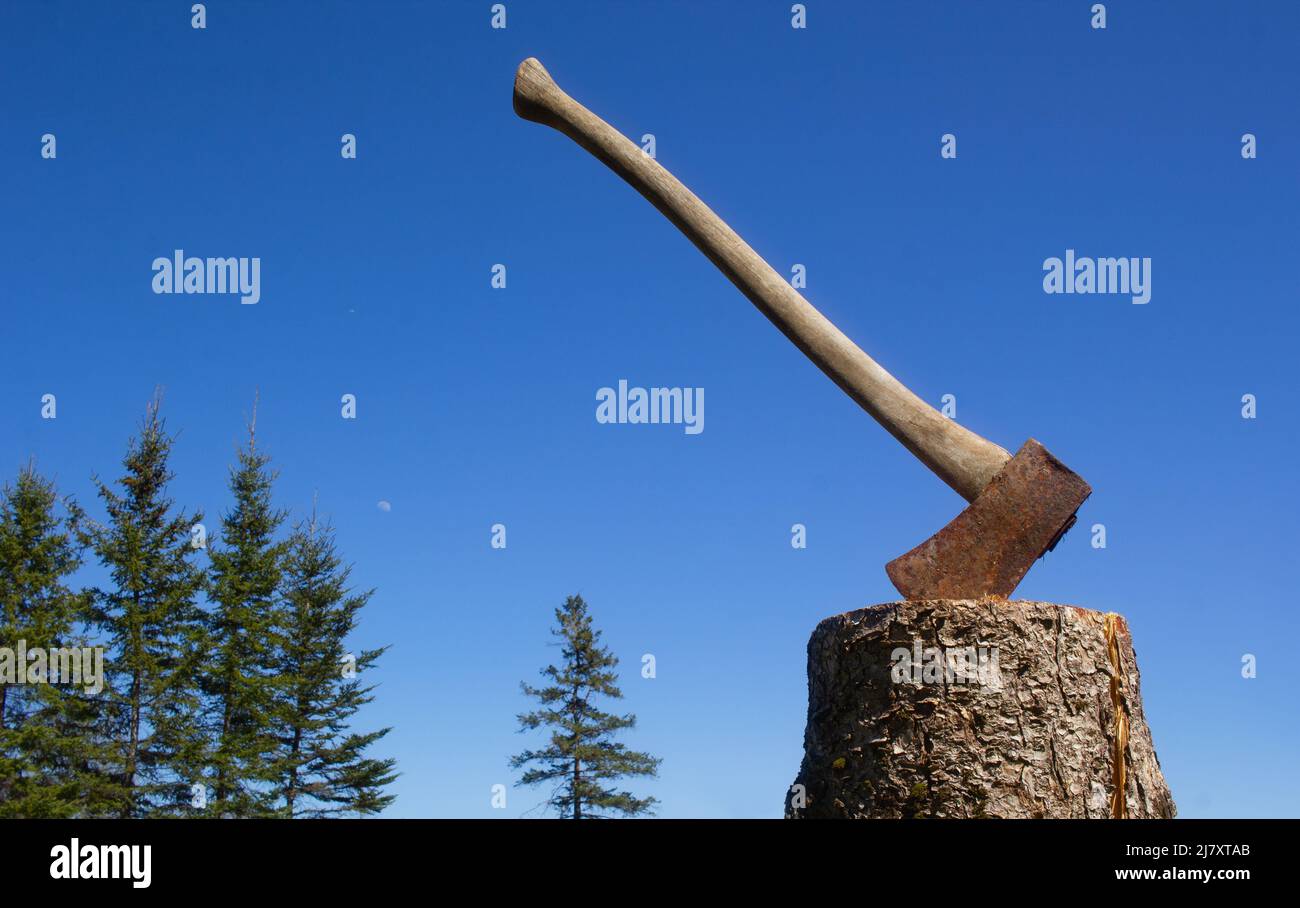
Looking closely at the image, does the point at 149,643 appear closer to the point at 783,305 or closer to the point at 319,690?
the point at 319,690

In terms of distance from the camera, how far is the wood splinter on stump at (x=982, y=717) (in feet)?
12.6

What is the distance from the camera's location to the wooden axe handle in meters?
4.54

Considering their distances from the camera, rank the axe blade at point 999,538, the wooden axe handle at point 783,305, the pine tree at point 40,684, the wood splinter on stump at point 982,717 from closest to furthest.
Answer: the wood splinter on stump at point 982,717 → the axe blade at point 999,538 → the wooden axe handle at point 783,305 → the pine tree at point 40,684

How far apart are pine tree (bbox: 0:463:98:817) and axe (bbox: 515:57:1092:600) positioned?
22.0 meters

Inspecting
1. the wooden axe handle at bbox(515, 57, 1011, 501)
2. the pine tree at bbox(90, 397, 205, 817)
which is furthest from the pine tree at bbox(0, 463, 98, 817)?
the wooden axe handle at bbox(515, 57, 1011, 501)

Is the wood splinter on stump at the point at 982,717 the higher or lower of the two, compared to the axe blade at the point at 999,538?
lower

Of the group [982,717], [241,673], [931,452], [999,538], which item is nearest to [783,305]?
[931,452]

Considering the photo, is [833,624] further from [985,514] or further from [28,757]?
[28,757]

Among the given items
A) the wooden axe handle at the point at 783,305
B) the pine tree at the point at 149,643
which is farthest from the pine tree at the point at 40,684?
the wooden axe handle at the point at 783,305

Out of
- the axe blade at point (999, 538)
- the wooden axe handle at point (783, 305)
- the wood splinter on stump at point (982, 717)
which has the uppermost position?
the wooden axe handle at point (783, 305)

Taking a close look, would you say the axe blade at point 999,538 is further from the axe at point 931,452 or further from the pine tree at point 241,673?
the pine tree at point 241,673

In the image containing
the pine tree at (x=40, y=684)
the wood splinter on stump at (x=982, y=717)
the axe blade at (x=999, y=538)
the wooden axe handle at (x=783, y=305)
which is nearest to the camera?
the wood splinter on stump at (x=982, y=717)

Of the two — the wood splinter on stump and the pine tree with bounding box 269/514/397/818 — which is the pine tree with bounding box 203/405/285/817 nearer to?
the pine tree with bounding box 269/514/397/818

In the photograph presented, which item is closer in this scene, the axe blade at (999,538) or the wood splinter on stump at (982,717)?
the wood splinter on stump at (982,717)
